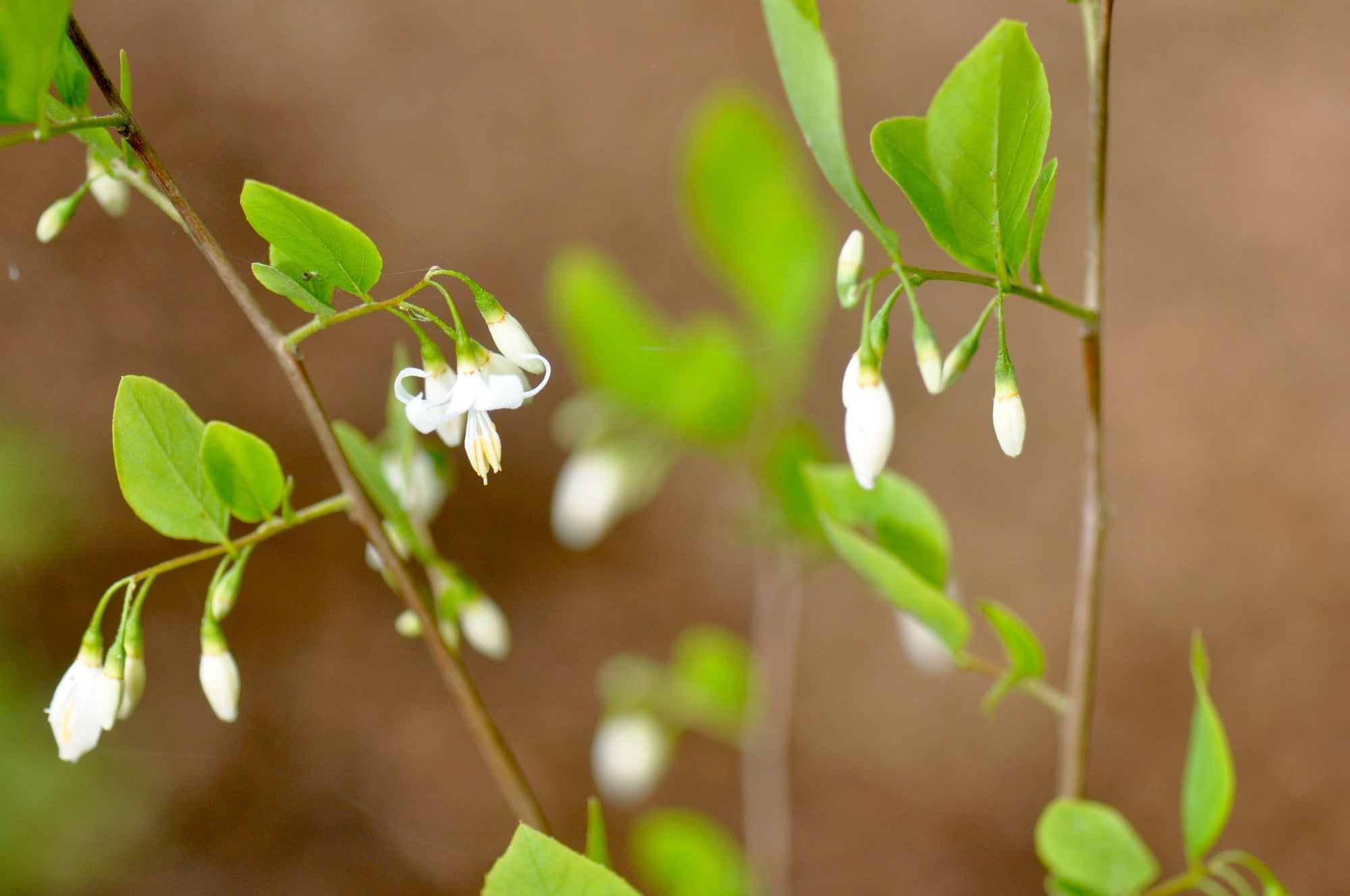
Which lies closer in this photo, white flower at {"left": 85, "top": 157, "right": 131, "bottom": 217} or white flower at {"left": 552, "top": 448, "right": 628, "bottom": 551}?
white flower at {"left": 85, "top": 157, "right": 131, "bottom": 217}

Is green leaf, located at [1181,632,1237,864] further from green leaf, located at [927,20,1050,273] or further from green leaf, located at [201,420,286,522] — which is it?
green leaf, located at [201,420,286,522]

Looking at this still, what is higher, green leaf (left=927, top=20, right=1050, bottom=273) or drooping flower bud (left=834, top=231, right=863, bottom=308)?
green leaf (left=927, top=20, right=1050, bottom=273)

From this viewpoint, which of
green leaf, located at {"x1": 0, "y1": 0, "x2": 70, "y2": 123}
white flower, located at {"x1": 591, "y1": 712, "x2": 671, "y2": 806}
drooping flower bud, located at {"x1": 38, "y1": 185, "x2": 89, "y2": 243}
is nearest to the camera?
green leaf, located at {"x1": 0, "y1": 0, "x2": 70, "y2": 123}

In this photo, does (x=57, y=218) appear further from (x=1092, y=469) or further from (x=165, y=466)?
(x=1092, y=469)

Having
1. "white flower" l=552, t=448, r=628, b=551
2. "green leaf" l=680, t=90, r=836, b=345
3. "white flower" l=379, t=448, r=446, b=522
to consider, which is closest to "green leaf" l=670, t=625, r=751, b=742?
"white flower" l=552, t=448, r=628, b=551

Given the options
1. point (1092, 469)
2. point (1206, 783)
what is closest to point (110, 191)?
point (1092, 469)

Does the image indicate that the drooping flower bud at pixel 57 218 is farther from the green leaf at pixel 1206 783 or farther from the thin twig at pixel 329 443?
the green leaf at pixel 1206 783

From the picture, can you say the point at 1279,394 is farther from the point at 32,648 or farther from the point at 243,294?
the point at 32,648
